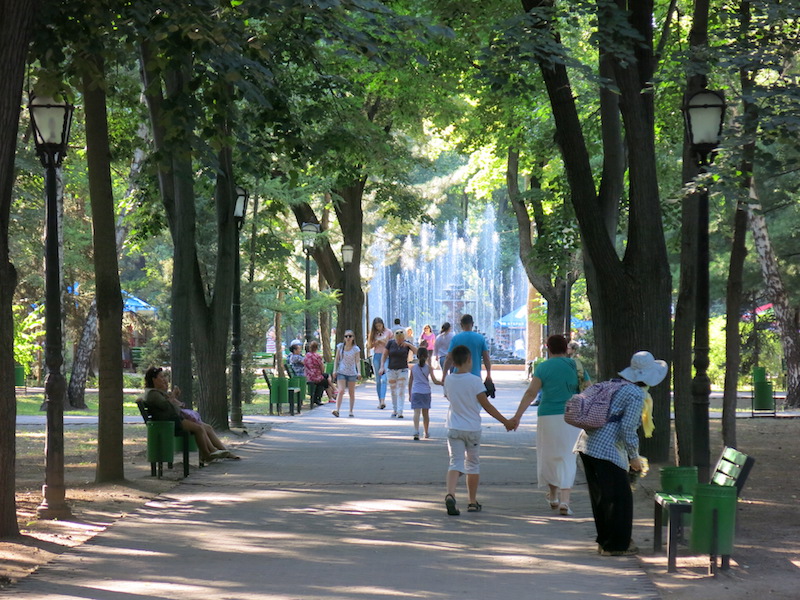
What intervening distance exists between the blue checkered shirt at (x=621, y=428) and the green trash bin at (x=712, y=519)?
86cm

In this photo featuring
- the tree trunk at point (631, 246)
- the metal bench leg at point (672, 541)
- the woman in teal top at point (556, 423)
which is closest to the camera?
the metal bench leg at point (672, 541)

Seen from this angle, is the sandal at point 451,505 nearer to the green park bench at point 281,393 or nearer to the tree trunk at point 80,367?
the green park bench at point 281,393

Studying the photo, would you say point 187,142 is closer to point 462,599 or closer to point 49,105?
point 49,105

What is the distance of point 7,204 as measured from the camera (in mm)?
10617

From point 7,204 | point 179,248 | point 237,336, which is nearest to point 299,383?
point 237,336

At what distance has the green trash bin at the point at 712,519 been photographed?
8.85 meters

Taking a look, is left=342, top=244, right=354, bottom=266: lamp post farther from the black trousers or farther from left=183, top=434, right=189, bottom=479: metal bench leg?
the black trousers

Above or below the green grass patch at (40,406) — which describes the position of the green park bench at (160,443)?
above

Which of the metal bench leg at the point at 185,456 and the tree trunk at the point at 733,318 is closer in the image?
the tree trunk at the point at 733,318

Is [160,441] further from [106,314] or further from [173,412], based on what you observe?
[106,314]

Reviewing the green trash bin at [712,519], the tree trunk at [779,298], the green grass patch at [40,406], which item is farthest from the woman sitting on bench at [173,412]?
the tree trunk at [779,298]

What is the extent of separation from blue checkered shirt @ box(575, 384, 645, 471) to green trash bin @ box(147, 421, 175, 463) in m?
6.54

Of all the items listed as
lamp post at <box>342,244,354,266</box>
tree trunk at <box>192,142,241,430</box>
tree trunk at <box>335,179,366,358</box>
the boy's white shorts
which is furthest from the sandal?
tree trunk at <box>335,179,366,358</box>

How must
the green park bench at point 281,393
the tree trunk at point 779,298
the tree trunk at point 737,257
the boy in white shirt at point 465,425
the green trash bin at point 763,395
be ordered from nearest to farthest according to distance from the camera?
1. the tree trunk at point 737,257
2. the boy in white shirt at point 465,425
3. the green park bench at point 281,393
4. the green trash bin at point 763,395
5. the tree trunk at point 779,298
